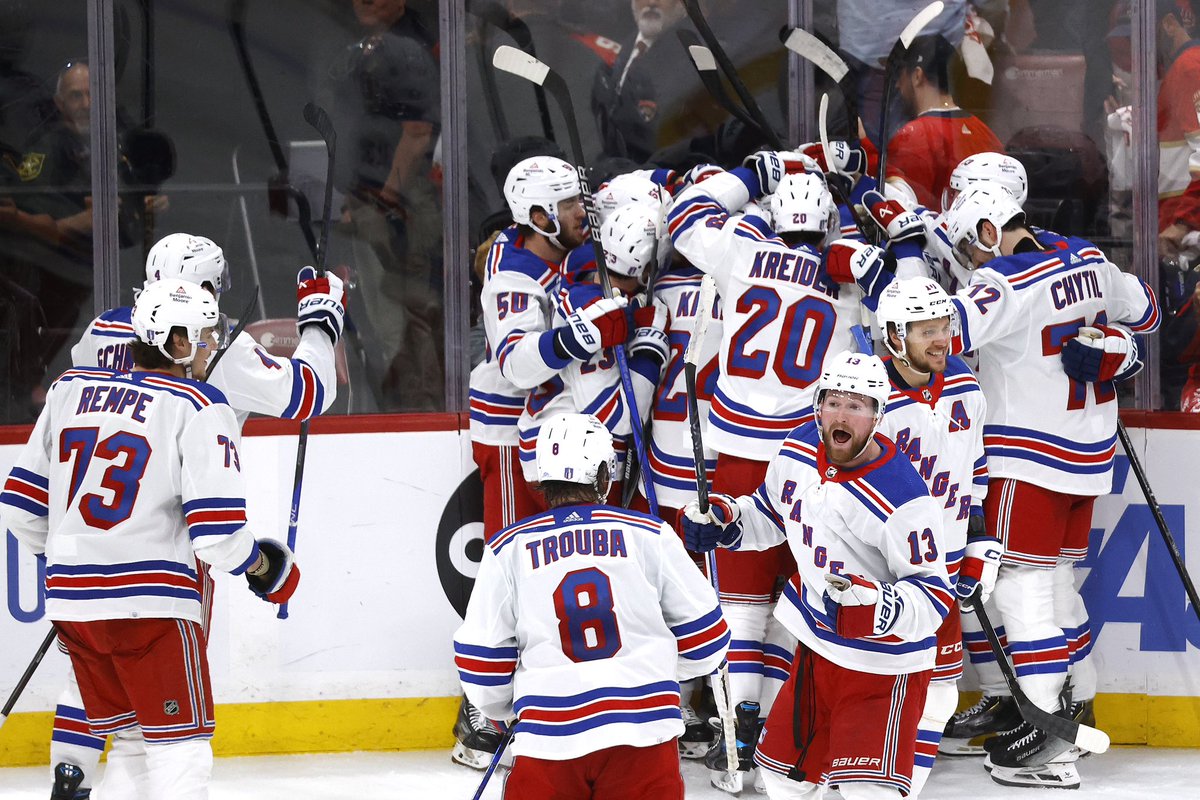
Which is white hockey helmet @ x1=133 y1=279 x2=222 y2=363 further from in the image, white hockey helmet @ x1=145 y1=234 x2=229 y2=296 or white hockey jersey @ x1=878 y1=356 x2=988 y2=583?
white hockey jersey @ x1=878 y1=356 x2=988 y2=583

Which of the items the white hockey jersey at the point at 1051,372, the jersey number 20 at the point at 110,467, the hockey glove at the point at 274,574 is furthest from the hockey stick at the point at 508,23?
the jersey number 20 at the point at 110,467

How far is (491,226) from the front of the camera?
523 cm

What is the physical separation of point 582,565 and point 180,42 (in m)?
2.73

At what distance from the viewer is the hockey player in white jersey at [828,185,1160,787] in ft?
15.4

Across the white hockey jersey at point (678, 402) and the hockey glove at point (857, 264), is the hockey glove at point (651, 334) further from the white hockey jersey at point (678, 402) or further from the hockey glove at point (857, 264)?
the hockey glove at point (857, 264)

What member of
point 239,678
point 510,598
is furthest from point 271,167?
point 510,598

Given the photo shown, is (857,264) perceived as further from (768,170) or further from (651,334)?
(651,334)

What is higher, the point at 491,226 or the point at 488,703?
the point at 491,226

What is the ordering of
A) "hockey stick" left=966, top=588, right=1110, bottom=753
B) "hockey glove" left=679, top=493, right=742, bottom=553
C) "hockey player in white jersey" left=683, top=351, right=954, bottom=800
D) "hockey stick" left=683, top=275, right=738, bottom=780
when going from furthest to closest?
"hockey stick" left=683, top=275, right=738, bottom=780 < "hockey stick" left=966, top=588, right=1110, bottom=753 < "hockey glove" left=679, top=493, right=742, bottom=553 < "hockey player in white jersey" left=683, top=351, right=954, bottom=800

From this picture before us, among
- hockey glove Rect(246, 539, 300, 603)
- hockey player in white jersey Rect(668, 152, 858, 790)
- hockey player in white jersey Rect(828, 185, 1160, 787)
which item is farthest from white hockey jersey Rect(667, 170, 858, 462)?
hockey glove Rect(246, 539, 300, 603)

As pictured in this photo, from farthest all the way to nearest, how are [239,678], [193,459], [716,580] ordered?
[239,678] < [716,580] < [193,459]

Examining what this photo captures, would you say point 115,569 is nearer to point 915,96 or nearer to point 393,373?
point 393,373

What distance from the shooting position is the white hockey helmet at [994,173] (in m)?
4.92

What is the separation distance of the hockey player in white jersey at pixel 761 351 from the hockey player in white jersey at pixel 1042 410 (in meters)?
0.13
